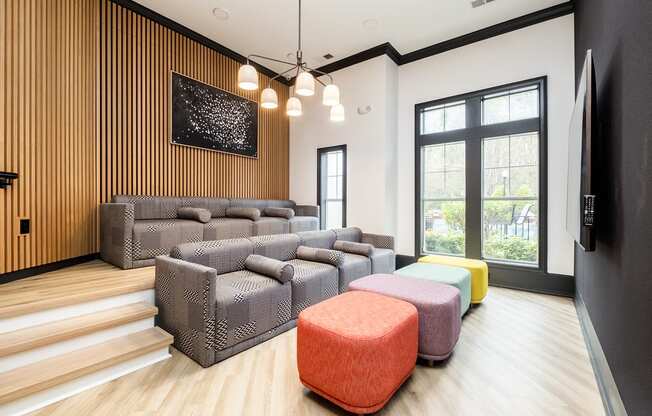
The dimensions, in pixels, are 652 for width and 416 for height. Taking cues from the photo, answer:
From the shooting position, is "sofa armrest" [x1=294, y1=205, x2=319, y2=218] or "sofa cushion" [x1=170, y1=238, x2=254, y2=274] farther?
"sofa armrest" [x1=294, y1=205, x2=319, y2=218]

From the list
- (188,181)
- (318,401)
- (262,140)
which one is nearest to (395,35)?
(262,140)

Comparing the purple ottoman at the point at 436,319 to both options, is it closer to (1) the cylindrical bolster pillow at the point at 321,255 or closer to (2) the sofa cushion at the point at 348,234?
(1) the cylindrical bolster pillow at the point at 321,255

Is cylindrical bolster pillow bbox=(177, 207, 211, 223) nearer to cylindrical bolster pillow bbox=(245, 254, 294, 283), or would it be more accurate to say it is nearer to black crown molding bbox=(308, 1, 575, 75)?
cylindrical bolster pillow bbox=(245, 254, 294, 283)

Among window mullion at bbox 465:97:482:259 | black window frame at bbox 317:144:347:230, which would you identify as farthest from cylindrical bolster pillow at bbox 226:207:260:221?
window mullion at bbox 465:97:482:259

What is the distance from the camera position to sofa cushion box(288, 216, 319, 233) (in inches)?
Answer: 188

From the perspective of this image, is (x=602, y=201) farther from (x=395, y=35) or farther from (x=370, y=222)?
(x=395, y=35)

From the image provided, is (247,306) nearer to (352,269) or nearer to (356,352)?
(356,352)

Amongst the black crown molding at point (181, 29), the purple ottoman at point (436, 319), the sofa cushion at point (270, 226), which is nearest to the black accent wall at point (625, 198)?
the purple ottoman at point (436, 319)

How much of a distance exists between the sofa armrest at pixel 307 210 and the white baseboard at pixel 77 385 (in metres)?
3.69

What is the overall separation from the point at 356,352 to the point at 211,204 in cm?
375

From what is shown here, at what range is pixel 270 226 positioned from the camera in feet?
14.4

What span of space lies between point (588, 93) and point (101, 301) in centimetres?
371

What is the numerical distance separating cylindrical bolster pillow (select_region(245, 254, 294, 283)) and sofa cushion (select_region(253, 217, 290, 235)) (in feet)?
4.75

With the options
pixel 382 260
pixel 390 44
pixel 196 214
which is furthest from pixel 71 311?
pixel 390 44
